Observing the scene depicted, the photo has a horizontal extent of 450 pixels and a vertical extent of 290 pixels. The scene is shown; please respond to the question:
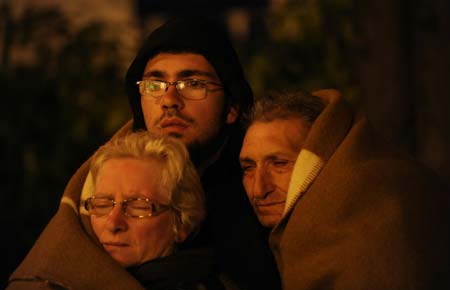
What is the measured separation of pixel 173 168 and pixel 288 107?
0.49 m

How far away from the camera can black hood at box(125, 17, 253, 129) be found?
315 centimetres

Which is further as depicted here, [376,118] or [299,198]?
[376,118]

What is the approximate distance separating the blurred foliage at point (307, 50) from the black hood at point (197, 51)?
3413 mm

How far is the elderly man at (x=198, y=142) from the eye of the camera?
2.74 metres

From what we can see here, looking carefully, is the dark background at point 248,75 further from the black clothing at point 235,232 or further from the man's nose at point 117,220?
the man's nose at point 117,220

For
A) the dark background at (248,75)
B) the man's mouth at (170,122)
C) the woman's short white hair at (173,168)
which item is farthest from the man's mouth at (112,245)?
the dark background at (248,75)

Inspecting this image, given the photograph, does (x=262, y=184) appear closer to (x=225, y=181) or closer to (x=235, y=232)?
(x=235, y=232)

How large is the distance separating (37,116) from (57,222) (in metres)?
5.47

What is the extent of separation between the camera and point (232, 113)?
332 cm

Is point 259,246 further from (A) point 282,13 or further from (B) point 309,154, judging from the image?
(A) point 282,13

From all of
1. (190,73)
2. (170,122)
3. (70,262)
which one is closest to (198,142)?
(170,122)

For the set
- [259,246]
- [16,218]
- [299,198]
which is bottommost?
[16,218]

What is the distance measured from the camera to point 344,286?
242cm

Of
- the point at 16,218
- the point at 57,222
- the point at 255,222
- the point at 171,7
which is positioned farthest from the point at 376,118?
the point at 171,7
